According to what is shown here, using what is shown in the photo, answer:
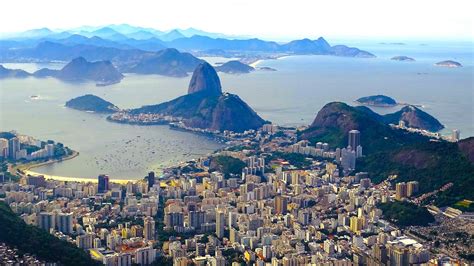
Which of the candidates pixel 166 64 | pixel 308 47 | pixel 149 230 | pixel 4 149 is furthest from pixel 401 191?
pixel 308 47

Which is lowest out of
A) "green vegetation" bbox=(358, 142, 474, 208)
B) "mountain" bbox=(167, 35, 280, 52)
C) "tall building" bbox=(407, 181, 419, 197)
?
"tall building" bbox=(407, 181, 419, 197)

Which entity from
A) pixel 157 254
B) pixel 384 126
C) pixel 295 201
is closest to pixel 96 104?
pixel 384 126

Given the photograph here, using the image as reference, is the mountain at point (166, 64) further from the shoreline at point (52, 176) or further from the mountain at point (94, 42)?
the shoreline at point (52, 176)

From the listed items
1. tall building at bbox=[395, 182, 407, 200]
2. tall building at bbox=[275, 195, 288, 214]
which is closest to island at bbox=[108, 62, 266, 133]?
tall building at bbox=[395, 182, 407, 200]

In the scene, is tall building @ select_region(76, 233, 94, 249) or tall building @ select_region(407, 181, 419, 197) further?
tall building @ select_region(407, 181, 419, 197)

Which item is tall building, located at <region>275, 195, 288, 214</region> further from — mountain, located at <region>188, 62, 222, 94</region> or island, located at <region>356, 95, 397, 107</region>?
island, located at <region>356, 95, 397, 107</region>

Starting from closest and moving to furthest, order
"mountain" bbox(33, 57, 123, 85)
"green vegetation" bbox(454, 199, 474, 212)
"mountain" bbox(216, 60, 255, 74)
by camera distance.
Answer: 1. "green vegetation" bbox(454, 199, 474, 212)
2. "mountain" bbox(33, 57, 123, 85)
3. "mountain" bbox(216, 60, 255, 74)
